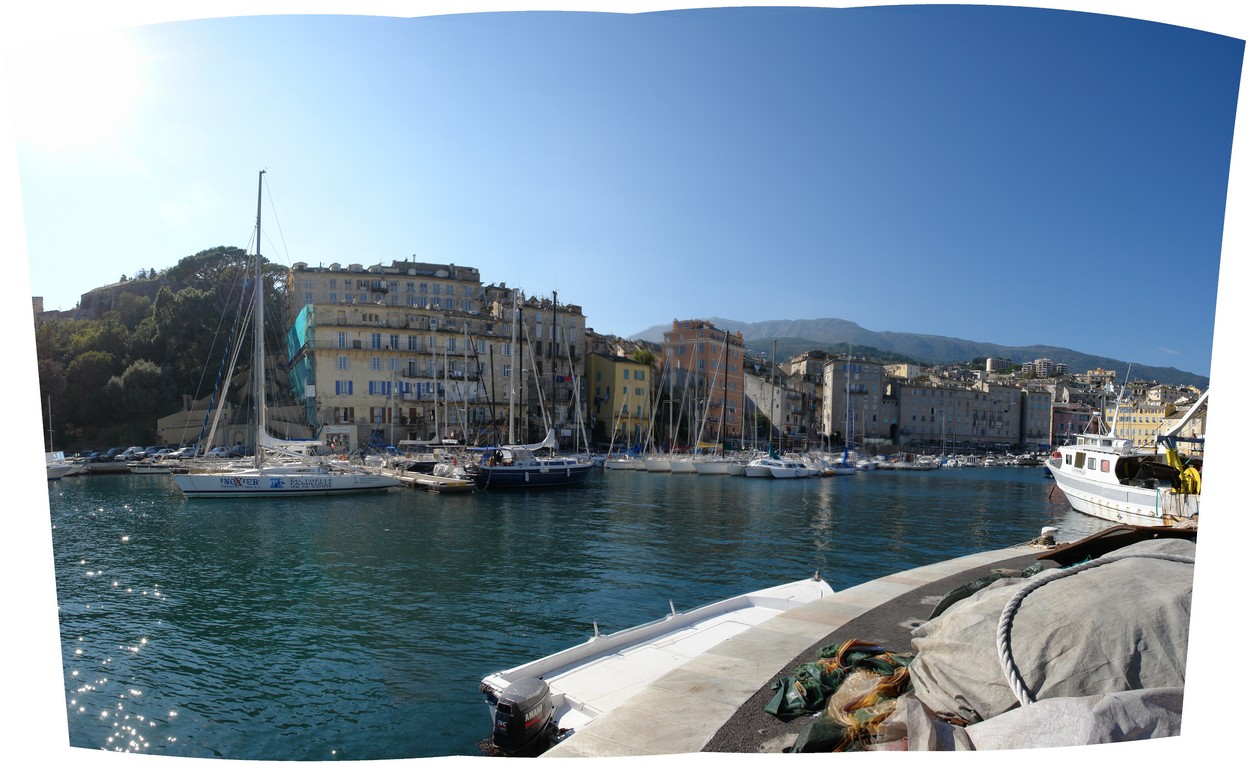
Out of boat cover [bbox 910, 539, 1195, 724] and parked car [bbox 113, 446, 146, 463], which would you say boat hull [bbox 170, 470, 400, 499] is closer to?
parked car [bbox 113, 446, 146, 463]

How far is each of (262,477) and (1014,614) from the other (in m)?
35.3

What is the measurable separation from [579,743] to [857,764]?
1.64m

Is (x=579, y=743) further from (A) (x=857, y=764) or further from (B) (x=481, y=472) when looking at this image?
(B) (x=481, y=472)

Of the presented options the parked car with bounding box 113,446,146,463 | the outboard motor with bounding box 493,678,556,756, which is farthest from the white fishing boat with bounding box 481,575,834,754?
the parked car with bounding box 113,446,146,463

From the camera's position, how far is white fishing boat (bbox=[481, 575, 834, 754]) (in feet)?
20.6

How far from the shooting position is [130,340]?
37.1 meters

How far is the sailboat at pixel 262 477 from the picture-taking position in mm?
31578

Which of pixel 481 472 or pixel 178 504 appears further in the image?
pixel 481 472

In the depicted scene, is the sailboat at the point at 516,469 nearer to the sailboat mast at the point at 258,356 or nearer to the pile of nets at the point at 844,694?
the sailboat mast at the point at 258,356

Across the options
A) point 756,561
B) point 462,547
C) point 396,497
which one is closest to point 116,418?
point 396,497

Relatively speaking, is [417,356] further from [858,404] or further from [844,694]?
[858,404]

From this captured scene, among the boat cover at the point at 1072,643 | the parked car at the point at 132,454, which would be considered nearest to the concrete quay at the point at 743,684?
the boat cover at the point at 1072,643

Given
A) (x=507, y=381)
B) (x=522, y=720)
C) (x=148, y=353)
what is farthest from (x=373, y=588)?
(x=507, y=381)

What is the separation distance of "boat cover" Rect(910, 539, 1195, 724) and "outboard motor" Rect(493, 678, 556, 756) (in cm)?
337
